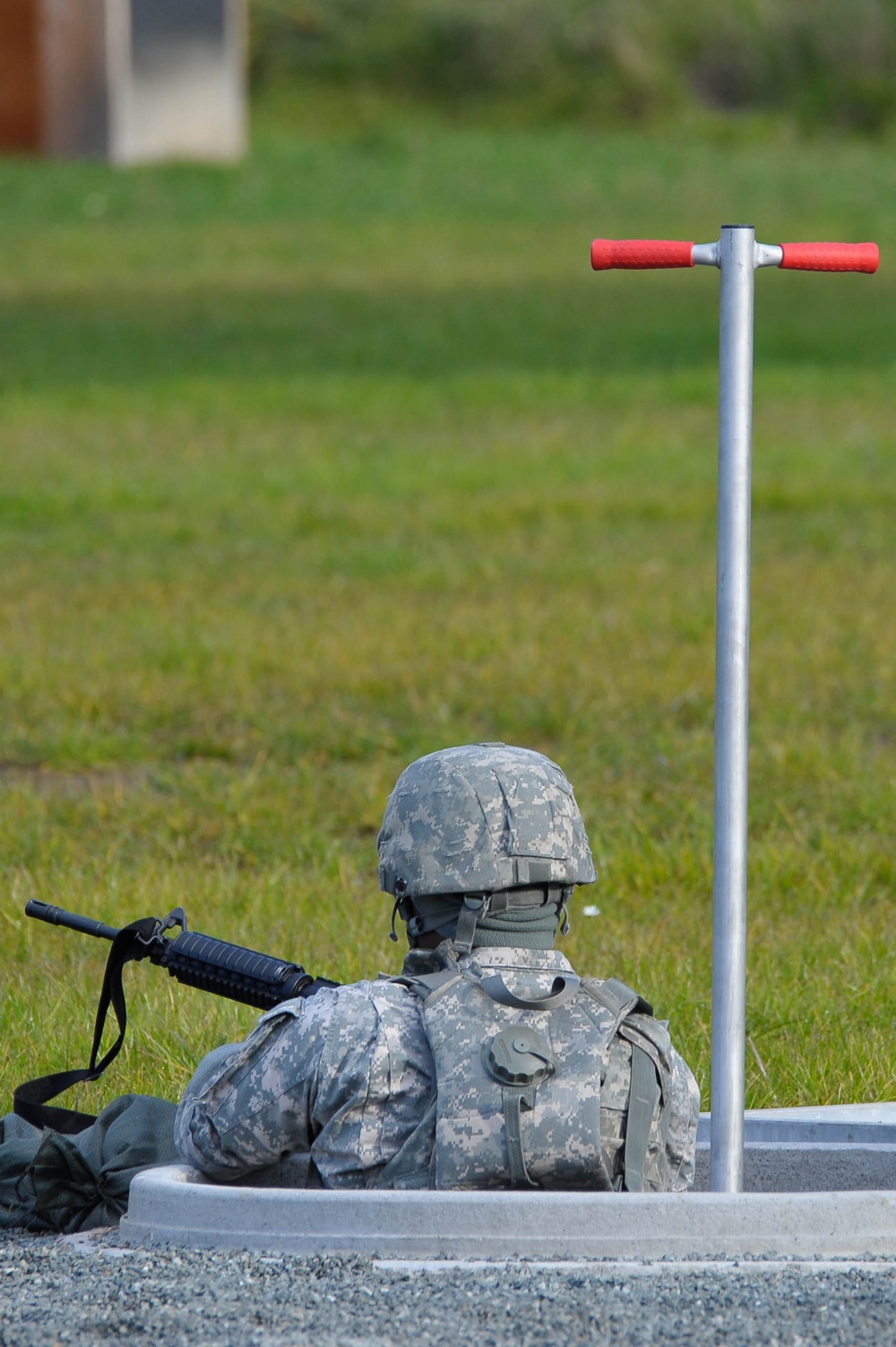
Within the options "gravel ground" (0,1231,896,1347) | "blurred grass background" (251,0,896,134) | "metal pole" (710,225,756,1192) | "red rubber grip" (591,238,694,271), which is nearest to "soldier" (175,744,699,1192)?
"metal pole" (710,225,756,1192)

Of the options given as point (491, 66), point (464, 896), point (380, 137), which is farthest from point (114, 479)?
point (491, 66)

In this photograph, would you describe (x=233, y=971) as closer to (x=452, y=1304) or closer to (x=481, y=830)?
(x=481, y=830)

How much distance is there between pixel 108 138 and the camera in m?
36.8

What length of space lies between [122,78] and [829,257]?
115 ft

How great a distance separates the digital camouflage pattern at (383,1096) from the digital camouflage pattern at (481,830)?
129mm

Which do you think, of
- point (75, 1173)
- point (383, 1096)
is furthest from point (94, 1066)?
point (383, 1096)

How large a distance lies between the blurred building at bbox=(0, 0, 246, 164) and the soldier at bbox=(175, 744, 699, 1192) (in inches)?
1334

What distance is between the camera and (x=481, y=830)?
3404 mm

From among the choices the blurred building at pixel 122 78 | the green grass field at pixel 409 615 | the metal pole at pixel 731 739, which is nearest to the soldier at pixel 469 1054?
the metal pole at pixel 731 739

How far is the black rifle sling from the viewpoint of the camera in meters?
3.87

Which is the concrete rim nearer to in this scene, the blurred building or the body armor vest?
the body armor vest

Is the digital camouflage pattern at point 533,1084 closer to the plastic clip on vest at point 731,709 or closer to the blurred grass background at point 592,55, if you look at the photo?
the plastic clip on vest at point 731,709

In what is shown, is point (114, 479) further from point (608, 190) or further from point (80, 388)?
point (608, 190)

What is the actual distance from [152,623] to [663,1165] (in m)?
6.36
